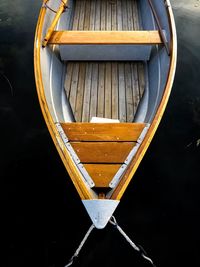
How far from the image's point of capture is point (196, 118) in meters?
5.80

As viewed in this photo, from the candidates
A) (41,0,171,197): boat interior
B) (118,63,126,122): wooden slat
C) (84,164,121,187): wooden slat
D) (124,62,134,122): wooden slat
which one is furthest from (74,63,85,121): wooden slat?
(84,164,121,187): wooden slat

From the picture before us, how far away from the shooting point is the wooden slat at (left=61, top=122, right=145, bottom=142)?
350cm

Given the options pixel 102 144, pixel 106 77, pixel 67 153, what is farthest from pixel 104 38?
pixel 67 153

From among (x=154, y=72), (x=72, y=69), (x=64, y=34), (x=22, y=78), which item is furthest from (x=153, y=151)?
(x=22, y=78)

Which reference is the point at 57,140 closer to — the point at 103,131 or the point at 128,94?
the point at 103,131

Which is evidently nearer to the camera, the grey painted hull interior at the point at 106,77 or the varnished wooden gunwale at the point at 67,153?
the varnished wooden gunwale at the point at 67,153

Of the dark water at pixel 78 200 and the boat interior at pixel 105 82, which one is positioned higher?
the boat interior at pixel 105 82

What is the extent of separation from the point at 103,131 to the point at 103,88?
1.62 meters

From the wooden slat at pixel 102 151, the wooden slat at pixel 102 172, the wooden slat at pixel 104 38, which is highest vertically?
the wooden slat at pixel 104 38

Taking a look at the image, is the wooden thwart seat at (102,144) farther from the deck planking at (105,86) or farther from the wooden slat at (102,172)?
the deck planking at (105,86)

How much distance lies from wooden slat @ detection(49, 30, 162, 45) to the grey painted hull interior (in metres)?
0.26

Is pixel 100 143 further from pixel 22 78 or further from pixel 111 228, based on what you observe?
pixel 22 78

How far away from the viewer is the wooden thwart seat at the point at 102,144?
320 cm

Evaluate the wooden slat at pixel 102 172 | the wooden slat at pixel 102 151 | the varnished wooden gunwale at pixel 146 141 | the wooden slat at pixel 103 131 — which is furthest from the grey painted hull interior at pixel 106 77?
the wooden slat at pixel 102 172
